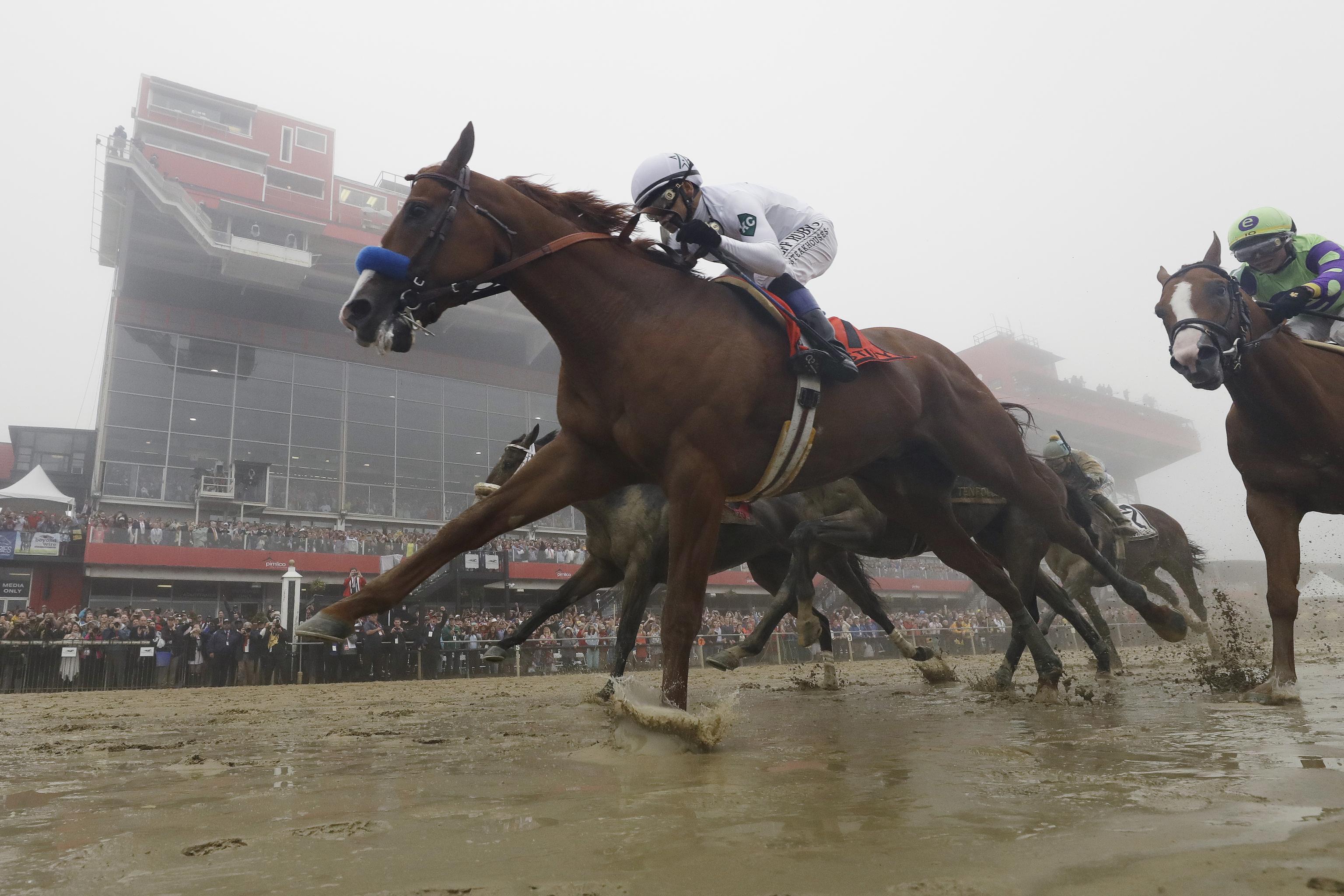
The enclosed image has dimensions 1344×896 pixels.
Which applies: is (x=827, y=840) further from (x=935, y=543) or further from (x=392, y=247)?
(x=935, y=543)

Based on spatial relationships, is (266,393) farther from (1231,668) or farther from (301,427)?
(1231,668)

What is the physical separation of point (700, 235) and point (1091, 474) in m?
7.15

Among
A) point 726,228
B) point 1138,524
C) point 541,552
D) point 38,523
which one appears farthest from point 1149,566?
point 38,523

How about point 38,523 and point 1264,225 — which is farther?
point 38,523

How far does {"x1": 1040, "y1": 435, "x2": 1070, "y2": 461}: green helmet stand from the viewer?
8.69 m

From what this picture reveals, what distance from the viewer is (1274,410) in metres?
5.04

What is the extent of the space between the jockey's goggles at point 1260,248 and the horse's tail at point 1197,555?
25.6 ft

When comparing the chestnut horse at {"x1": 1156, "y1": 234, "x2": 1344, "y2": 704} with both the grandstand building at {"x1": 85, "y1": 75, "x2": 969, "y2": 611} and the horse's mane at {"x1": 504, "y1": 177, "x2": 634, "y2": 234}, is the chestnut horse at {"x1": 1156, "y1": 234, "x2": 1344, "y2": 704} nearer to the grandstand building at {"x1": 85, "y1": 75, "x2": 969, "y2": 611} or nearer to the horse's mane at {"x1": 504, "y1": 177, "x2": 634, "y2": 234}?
the horse's mane at {"x1": 504, "y1": 177, "x2": 634, "y2": 234}

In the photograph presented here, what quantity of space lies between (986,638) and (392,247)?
65.9ft

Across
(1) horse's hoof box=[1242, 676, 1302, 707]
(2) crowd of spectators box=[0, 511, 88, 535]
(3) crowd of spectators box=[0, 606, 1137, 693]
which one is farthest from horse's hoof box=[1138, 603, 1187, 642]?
(2) crowd of spectators box=[0, 511, 88, 535]

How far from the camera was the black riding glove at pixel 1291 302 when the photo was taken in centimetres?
503

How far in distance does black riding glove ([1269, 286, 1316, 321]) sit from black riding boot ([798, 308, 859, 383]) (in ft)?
9.46

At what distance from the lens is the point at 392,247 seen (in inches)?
154

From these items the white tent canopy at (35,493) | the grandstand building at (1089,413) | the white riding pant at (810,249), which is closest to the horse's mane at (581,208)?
the white riding pant at (810,249)
